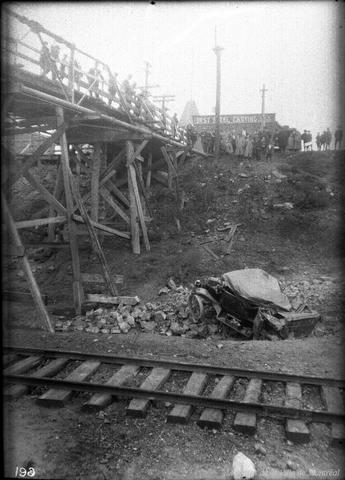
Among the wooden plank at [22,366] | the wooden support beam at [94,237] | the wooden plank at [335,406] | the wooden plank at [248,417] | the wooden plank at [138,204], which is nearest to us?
the wooden plank at [335,406]

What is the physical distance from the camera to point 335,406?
12.8 feet

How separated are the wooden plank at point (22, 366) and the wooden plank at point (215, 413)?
7.88 ft

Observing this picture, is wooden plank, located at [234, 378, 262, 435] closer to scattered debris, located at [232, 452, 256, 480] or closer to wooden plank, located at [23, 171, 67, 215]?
scattered debris, located at [232, 452, 256, 480]

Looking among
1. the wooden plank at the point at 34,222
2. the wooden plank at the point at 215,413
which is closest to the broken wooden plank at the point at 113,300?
the wooden plank at the point at 34,222

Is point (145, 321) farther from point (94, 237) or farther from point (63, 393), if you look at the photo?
point (63, 393)

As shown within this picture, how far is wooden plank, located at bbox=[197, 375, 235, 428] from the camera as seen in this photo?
11.8ft

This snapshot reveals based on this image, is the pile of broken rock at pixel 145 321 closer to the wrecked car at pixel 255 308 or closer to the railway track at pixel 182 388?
the wrecked car at pixel 255 308

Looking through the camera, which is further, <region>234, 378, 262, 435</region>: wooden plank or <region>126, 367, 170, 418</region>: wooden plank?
<region>126, 367, 170, 418</region>: wooden plank

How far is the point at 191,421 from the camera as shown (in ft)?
12.3

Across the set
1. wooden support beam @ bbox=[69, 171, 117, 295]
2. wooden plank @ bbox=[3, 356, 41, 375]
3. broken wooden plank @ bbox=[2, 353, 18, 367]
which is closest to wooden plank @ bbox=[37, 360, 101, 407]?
wooden plank @ bbox=[3, 356, 41, 375]

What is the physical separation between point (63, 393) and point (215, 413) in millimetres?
1660

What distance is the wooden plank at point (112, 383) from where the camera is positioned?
3.95 metres

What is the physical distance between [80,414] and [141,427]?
0.68 metres

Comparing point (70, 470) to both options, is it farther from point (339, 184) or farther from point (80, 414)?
point (339, 184)
